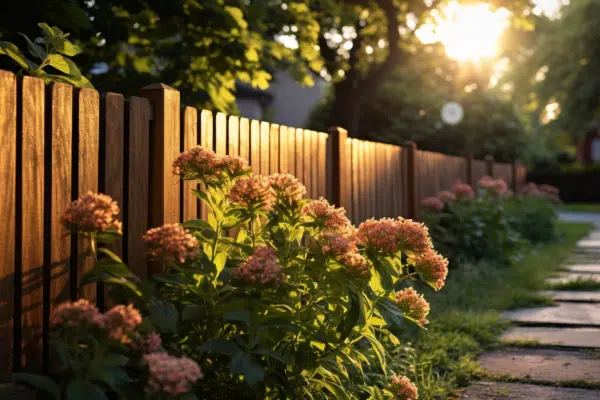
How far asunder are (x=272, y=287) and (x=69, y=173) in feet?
3.52

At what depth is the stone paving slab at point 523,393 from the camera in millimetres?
4375

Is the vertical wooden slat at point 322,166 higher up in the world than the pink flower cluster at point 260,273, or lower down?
higher up

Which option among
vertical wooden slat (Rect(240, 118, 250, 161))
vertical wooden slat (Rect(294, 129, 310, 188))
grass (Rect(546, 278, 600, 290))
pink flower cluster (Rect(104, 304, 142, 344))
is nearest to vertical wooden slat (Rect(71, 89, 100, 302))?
pink flower cluster (Rect(104, 304, 142, 344))

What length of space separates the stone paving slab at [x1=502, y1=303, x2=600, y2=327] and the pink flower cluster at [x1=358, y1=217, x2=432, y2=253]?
3.55 meters

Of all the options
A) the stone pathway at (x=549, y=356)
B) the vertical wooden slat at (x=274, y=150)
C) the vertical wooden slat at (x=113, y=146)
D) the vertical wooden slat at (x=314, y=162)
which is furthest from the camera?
the vertical wooden slat at (x=314, y=162)

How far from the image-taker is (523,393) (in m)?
4.47

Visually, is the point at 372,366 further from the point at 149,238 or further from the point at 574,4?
the point at 574,4

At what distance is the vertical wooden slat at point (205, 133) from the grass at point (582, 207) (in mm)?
28840

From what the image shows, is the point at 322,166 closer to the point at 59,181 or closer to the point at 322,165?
the point at 322,165

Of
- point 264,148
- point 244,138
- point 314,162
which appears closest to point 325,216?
point 244,138

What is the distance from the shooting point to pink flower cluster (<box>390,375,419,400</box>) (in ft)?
12.3

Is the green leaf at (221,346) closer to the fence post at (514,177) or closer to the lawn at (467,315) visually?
the lawn at (467,315)

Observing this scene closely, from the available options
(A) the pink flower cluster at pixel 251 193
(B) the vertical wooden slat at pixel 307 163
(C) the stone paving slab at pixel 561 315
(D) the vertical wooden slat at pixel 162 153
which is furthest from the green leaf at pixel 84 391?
(C) the stone paving slab at pixel 561 315

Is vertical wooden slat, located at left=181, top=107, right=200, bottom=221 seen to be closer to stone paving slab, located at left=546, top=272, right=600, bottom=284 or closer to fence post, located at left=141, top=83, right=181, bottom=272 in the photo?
fence post, located at left=141, top=83, right=181, bottom=272
